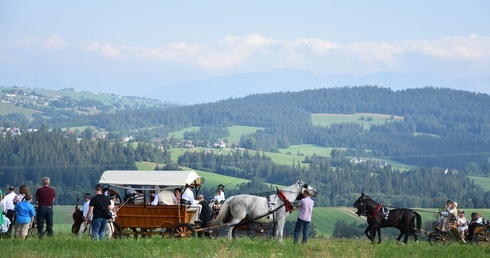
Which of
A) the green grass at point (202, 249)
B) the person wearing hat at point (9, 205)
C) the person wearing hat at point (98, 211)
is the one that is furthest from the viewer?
the person wearing hat at point (9, 205)

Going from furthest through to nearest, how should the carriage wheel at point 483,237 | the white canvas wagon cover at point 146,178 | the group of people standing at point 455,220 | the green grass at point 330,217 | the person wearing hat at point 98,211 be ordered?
the green grass at point 330,217, the group of people standing at point 455,220, the carriage wheel at point 483,237, the white canvas wagon cover at point 146,178, the person wearing hat at point 98,211

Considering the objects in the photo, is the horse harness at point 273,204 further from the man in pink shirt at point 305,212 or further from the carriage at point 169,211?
the man in pink shirt at point 305,212

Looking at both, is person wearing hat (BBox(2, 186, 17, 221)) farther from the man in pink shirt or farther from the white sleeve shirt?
the man in pink shirt

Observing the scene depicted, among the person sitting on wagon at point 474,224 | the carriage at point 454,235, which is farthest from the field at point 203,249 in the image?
the person sitting on wagon at point 474,224

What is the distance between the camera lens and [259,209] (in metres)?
26.9

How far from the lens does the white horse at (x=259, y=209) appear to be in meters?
26.7

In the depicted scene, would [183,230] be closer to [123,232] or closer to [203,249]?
[123,232]

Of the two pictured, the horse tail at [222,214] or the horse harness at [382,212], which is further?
the horse harness at [382,212]

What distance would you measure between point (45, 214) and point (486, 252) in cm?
1200

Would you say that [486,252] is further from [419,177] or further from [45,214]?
[419,177]

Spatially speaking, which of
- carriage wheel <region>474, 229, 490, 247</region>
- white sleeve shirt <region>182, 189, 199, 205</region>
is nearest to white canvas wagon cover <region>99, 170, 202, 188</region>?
white sleeve shirt <region>182, 189, 199, 205</region>

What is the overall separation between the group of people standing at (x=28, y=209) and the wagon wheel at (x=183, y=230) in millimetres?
3472

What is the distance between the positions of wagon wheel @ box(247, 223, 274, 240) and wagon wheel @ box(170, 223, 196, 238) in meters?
2.42

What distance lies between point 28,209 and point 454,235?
44.2 ft
